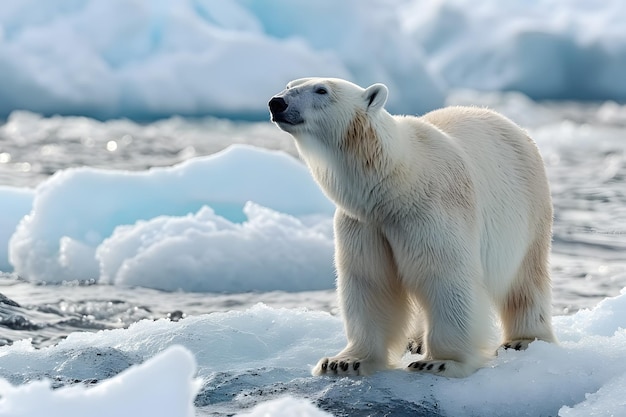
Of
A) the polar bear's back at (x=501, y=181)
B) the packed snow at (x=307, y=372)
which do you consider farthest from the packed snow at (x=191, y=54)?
the polar bear's back at (x=501, y=181)

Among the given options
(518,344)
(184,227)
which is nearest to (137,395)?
(518,344)

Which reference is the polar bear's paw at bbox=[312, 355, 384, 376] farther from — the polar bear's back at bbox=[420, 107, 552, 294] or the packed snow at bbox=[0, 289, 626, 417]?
the polar bear's back at bbox=[420, 107, 552, 294]

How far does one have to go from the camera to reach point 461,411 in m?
3.52

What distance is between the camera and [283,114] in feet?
12.2

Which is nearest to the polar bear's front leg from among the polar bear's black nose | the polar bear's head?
the polar bear's head

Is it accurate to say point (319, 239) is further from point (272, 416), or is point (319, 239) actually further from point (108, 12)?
point (108, 12)

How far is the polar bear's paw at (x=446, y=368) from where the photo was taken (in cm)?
379

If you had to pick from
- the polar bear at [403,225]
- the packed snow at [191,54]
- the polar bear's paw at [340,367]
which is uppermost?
the packed snow at [191,54]

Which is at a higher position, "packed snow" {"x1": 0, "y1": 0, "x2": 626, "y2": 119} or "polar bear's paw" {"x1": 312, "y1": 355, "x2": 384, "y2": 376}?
"packed snow" {"x1": 0, "y1": 0, "x2": 626, "y2": 119}

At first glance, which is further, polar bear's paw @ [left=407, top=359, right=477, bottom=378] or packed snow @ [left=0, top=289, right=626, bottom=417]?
polar bear's paw @ [left=407, top=359, right=477, bottom=378]

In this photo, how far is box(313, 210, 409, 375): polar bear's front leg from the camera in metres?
3.91

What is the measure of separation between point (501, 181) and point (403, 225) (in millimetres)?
683

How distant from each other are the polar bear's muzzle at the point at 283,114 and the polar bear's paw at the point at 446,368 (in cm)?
101

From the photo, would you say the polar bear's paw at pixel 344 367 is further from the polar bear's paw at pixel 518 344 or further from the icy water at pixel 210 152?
the icy water at pixel 210 152
